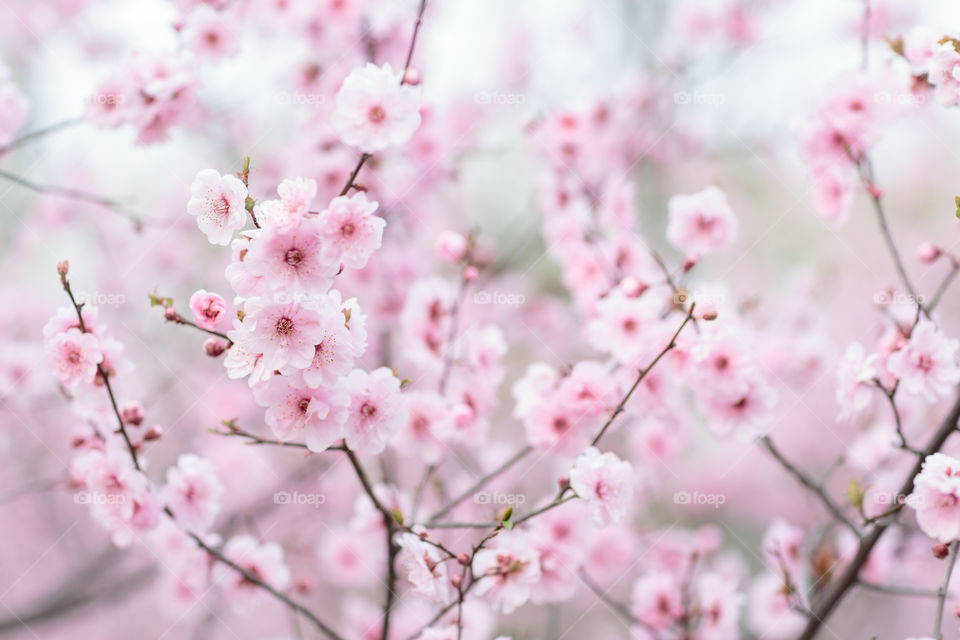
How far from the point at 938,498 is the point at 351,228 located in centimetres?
116

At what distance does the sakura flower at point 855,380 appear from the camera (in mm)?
1614

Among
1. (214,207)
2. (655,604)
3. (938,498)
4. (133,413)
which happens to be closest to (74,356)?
(133,413)

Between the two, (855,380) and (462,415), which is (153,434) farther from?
(855,380)

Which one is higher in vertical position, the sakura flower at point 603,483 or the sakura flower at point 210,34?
the sakura flower at point 210,34

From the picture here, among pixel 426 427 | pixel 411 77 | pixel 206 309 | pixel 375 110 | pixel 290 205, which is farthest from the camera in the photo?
pixel 426 427

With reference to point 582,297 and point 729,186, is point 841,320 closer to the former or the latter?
point 729,186

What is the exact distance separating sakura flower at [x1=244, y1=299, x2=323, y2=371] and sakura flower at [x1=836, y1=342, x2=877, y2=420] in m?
1.16

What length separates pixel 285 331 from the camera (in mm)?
1218

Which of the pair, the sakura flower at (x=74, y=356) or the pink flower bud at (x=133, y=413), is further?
the pink flower bud at (x=133, y=413)

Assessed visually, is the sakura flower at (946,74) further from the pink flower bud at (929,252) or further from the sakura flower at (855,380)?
the sakura flower at (855,380)

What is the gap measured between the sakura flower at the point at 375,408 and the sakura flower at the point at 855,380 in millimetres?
998

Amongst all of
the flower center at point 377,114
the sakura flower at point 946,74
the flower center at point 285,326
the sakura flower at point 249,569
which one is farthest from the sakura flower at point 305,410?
the sakura flower at point 946,74

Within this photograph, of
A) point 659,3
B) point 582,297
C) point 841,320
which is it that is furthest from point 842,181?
point 841,320

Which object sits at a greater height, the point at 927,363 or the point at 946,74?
the point at 946,74
